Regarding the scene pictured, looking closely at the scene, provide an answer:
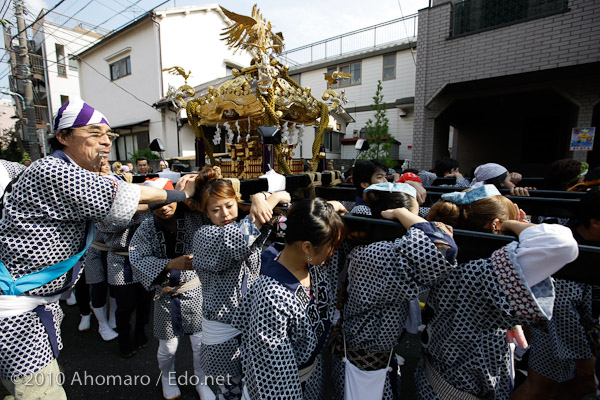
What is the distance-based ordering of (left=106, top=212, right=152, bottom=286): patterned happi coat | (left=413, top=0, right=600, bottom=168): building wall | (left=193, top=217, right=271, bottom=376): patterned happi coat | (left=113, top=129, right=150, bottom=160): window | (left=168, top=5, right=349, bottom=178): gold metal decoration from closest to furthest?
(left=193, top=217, right=271, bottom=376): patterned happi coat
(left=106, top=212, right=152, bottom=286): patterned happi coat
(left=168, top=5, right=349, bottom=178): gold metal decoration
(left=413, top=0, right=600, bottom=168): building wall
(left=113, top=129, right=150, bottom=160): window

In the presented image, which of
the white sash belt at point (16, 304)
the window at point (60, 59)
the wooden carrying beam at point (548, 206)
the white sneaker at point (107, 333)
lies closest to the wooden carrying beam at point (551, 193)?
the wooden carrying beam at point (548, 206)

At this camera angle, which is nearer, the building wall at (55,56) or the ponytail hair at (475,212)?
the ponytail hair at (475,212)

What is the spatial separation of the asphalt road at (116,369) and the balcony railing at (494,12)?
800 centimetres

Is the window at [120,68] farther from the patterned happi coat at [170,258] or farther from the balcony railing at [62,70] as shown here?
the patterned happi coat at [170,258]

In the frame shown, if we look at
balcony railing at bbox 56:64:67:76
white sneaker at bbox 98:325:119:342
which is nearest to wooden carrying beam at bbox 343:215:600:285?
white sneaker at bbox 98:325:119:342

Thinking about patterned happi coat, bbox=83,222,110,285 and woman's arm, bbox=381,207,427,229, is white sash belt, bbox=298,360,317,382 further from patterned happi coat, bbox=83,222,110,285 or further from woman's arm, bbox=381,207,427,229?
patterned happi coat, bbox=83,222,110,285

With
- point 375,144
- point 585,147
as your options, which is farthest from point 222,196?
point 375,144

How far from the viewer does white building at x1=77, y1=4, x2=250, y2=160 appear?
14.1 meters

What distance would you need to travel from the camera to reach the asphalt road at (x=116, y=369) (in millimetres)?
2482

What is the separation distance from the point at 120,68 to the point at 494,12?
17.7 m

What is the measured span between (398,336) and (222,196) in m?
1.27

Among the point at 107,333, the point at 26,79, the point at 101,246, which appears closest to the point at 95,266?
the point at 101,246

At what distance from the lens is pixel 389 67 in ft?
49.8

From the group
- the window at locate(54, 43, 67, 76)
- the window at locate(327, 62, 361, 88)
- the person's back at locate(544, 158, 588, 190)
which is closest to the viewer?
the person's back at locate(544, 158, 588, 190)
